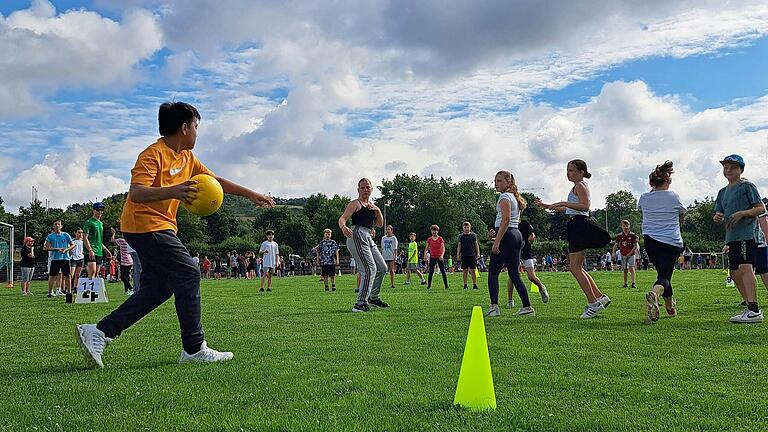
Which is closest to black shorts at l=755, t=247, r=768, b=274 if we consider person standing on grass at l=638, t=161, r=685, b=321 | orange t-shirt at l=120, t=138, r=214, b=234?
person standing on grass at l=638, t=161, r=685, b=321

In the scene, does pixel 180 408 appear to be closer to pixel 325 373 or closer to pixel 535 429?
pixel 325 373

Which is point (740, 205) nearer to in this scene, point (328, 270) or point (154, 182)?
point (154, 182)

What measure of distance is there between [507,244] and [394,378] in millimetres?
5647

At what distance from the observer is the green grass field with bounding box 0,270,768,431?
382 centimetres

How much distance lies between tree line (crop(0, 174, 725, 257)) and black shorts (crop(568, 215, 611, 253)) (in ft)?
207

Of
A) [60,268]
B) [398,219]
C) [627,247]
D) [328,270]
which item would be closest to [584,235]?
[627,247]

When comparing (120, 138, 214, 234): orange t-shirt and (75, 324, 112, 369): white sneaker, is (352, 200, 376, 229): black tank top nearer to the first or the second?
(120, 138, 214, 234): orange t-shirt

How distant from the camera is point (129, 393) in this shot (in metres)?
4.61

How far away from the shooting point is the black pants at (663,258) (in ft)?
29.6

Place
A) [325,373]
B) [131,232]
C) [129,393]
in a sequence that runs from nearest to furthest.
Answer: [129,393]
[325,373]
[131,232]

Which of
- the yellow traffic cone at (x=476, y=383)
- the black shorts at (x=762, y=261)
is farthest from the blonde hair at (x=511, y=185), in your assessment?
the yellow traffic cone at (x=476, y=383)

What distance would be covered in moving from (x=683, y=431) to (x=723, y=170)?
6601 millimetres

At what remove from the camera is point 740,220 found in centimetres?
909

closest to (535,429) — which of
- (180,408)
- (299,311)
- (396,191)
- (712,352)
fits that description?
(180,408)
